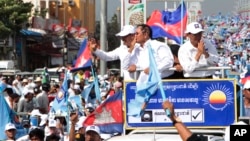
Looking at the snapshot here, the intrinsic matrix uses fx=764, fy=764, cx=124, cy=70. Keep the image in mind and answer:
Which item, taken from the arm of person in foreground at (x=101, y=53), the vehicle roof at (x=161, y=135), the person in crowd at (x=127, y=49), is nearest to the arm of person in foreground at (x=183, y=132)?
the vehicle roof at (x=161, y=135)

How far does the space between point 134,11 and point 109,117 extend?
13186 mm

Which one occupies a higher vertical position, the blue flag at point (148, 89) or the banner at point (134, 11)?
the banner at point (134, 11)

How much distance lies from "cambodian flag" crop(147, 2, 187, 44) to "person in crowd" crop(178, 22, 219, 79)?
5420 millimetres

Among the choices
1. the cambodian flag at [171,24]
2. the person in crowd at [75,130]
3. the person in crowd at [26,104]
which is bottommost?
the person in crowd at [26,104]

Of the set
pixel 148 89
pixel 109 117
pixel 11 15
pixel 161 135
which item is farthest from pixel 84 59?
pixel 11 15

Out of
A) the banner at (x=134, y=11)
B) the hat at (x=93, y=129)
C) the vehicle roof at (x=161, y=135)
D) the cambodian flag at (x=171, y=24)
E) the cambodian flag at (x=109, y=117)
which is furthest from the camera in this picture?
the banner at (x=134, y=11)

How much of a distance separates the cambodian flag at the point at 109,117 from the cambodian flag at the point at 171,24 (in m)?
5.02

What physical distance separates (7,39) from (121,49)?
1884 inches

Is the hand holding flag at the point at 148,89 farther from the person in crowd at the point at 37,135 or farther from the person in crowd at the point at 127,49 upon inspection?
the person in crowd at the point at 37,135

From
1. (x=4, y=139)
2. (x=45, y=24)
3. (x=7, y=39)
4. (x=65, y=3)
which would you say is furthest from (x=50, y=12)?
(x=4, y=139)

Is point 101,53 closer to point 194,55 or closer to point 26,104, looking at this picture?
point 194,55

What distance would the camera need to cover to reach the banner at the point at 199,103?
8.65m

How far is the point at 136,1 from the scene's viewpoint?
22766 mm

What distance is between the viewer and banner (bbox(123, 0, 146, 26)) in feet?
73.2
